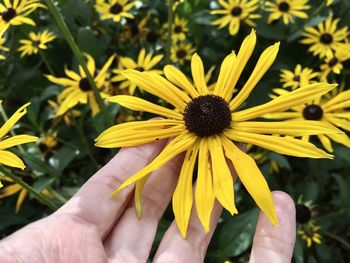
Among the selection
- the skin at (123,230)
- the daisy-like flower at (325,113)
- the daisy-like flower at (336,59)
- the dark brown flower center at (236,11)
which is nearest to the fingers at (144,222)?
the skin at (123,230)

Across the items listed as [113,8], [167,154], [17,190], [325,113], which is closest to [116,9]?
[113,8]

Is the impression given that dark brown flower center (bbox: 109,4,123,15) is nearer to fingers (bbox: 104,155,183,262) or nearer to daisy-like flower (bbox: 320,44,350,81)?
daisy-like flower (bbox: 320,44,350,81)

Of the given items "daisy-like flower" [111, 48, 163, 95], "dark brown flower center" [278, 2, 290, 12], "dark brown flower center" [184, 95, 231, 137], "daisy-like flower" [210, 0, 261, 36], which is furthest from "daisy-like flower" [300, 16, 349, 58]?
"dark brown flower center" [184, 95, 231, 137]

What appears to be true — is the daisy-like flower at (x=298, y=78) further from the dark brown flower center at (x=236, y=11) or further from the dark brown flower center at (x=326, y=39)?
the dark brown flower center at (x=236, y=11)

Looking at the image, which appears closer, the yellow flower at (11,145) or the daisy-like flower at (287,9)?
the yellow flower at (11,145)

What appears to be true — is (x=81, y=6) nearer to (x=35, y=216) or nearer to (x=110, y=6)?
(x=110, y=6)

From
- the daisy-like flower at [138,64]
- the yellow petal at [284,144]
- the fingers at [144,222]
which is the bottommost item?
the fingers at [144,222]

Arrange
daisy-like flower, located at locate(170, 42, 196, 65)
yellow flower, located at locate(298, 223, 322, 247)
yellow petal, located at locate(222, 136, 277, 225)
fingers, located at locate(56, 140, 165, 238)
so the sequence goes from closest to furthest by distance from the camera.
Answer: yellow petal, located at locate(222, 136, 277, 225) → fingers, located at locate(56, 140, 165, 238) → yellow flower, located at locate(298, 223, 322, 247) → daisy-like flower, located at locate(170, 42, 196, 65)
